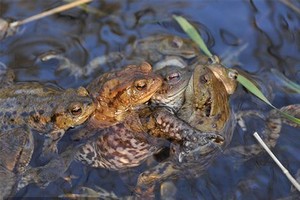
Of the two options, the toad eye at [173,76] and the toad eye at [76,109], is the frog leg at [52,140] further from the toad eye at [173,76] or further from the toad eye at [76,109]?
the toad eye at [173,76]

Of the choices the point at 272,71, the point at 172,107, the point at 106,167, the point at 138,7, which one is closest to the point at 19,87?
the point at 106,167

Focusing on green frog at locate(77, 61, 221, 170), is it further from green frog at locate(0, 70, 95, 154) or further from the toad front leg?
green frog at locate(0, 70, 95, 154)

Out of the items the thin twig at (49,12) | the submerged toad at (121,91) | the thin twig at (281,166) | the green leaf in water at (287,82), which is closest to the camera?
the thin twig at (281,166)

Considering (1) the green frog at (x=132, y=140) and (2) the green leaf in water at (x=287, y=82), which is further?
(2) the green leaf in water at (x=287, y=82)

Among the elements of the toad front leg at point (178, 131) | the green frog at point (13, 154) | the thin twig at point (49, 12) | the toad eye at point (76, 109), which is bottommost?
the green frog at point (13, 154)

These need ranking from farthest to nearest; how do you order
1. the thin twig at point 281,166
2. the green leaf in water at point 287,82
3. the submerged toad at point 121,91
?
1. the green leaf in water at point 287,82
2. the submerged toad at point 121,91
3. the thin twig at point 281,166

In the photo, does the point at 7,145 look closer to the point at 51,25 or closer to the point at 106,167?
the point at 106,167

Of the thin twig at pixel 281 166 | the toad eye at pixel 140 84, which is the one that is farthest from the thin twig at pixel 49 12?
the thin twig at pixel 281 166

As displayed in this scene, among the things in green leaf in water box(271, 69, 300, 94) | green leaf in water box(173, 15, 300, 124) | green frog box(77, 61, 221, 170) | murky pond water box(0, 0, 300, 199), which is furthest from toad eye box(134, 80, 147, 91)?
green leaf in water box(271, 69, 300, 94)
